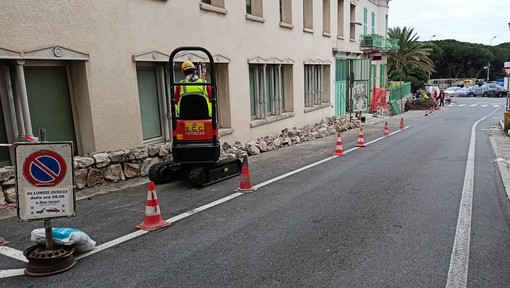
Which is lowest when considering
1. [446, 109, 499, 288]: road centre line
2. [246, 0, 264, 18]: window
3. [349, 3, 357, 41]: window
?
[446, 109, 499, 288]: road centre line

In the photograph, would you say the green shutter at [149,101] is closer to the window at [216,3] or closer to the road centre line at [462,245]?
the window at [216,3]

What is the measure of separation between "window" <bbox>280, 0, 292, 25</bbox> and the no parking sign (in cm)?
1456

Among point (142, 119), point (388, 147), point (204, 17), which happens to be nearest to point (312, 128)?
point (388, 147)

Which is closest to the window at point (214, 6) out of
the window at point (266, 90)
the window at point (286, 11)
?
the window at point (266, 90)

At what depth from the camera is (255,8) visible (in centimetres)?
1532

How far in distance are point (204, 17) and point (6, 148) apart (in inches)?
253

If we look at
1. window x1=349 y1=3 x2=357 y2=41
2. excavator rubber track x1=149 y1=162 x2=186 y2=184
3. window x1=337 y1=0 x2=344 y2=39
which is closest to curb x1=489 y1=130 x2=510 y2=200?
excavator rubber track x1=149 y1=162 x2=186 y2=184

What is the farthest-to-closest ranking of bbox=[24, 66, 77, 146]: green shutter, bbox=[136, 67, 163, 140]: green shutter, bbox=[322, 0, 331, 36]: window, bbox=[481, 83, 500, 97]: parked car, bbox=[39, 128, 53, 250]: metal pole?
bbox=[481, 83, 500, 97]: parked car
bbox=[322, 0, 331, 36]: window
bbox=[136, 67, 163, 140]: green shutter
bbox=[24, 66, 77, 146]: green shutter
bbox=[39, 128, 53, 250]: metal pole

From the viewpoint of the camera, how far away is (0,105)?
7.43 m

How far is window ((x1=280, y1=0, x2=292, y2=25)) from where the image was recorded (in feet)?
58.1

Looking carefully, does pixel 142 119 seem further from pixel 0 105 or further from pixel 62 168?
pixel 62 168

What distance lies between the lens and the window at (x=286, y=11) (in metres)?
17.7

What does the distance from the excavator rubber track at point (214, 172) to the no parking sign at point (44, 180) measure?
3.58 metres

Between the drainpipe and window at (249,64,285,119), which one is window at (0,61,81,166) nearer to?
the drainpipe
